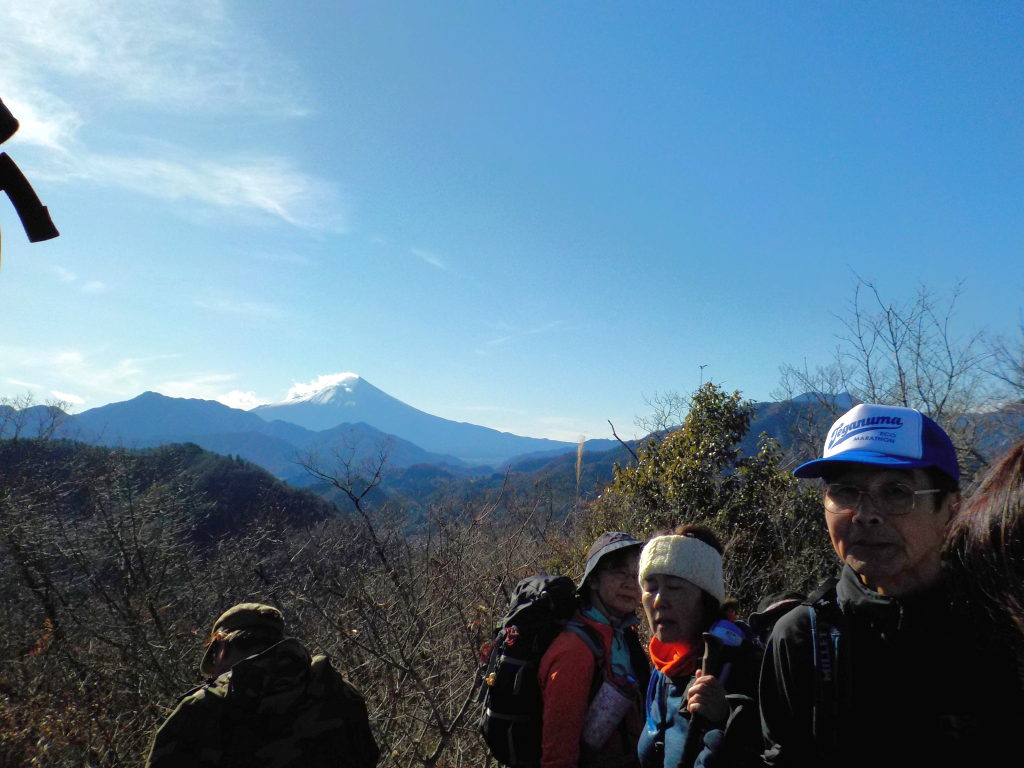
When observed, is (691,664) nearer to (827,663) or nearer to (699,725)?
(699,725)

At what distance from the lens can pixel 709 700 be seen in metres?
1.61

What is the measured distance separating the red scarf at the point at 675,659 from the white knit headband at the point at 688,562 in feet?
0.74

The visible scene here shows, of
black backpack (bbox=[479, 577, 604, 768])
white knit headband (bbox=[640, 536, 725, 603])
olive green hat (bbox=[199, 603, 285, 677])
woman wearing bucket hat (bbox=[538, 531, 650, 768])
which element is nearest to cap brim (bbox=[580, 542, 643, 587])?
woman wearing bucket hat (bbox=[538, 531, 650, 768])

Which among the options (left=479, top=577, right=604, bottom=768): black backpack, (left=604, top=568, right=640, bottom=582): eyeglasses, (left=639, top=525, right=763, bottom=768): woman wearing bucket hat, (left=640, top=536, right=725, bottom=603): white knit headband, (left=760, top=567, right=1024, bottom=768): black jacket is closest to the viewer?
(left=760, top=567, right=1024, bottom=768): black jacket

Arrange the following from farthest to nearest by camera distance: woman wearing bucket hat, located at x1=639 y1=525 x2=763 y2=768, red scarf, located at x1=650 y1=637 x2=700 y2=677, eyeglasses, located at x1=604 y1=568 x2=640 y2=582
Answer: eyeglasses, located at x1=604 y1=568 x2=640 y2=582 < red scarf, located at x1=650 y1=637 x2=700 y2=677 < woman wearing bucket hat, located at x1=639 y1=525 x2=763 y2=768

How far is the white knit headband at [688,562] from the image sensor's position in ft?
6.61

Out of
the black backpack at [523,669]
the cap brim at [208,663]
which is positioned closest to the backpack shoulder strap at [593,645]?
the black backpack at [523,669]

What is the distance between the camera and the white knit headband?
2014 millimetres

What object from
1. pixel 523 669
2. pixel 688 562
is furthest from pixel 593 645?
pixel 688 562

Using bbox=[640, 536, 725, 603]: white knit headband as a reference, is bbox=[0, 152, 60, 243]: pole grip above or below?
above

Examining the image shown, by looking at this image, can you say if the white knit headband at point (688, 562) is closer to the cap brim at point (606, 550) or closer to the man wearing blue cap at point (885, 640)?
the cap brim at point (606, 550)

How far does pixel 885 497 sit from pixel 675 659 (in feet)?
3.14

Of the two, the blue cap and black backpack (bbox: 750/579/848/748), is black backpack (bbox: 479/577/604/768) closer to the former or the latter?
black backpack (bbox: 750/579/848/748)

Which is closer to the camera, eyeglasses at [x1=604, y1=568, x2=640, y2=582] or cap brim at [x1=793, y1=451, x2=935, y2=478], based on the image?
cap brim at [x1=793, y1=451, x2=935, y2=478]
